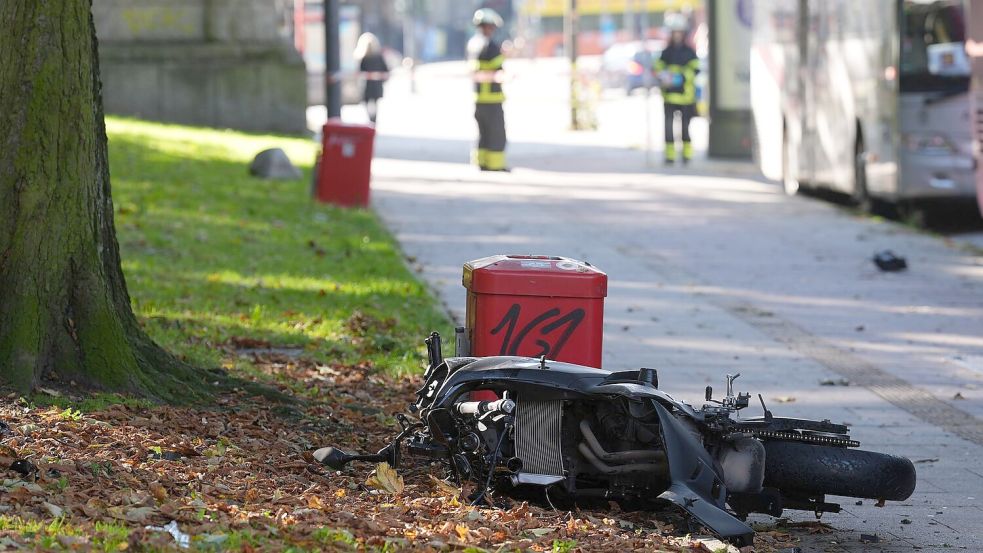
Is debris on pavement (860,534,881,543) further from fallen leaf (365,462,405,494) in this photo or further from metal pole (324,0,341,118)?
metal pole (324,0,341,118)

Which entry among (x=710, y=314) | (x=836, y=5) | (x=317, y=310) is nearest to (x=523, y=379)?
(x=317, y=310)

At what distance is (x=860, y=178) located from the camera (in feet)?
57.3

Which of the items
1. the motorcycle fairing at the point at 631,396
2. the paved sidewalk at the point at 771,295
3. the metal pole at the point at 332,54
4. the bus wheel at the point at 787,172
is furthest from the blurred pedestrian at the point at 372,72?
the motorcycle fairing at the point at 631,396

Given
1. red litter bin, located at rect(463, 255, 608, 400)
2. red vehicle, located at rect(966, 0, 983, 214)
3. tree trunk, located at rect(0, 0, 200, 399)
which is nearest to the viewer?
tree trunk, located at rect(0, 0, 200, 399)

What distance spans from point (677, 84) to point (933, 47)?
7.88m

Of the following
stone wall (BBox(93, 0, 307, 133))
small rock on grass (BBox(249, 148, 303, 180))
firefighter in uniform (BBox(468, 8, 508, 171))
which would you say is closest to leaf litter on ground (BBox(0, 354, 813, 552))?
small rock on grass (BBox(249, 148, 303, 180))

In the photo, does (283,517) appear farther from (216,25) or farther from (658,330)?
(216,25)

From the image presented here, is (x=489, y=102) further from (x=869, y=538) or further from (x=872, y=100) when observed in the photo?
(x=869, y=538)

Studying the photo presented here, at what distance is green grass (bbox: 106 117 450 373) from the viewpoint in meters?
9.08

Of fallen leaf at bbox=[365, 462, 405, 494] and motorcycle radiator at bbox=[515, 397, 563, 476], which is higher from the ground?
motorcycle radiator at bbox=[515, 397, 563, 476]

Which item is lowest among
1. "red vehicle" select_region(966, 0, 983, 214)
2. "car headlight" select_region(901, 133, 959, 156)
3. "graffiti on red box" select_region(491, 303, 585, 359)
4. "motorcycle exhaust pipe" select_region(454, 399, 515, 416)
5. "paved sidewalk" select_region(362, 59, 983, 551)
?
"paved sidewalk" select_region(362, 59, 983, 551)

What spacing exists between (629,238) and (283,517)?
10.2m

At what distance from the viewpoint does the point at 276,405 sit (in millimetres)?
7035

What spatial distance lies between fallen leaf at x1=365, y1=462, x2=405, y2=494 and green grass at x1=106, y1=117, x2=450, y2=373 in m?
2.33
